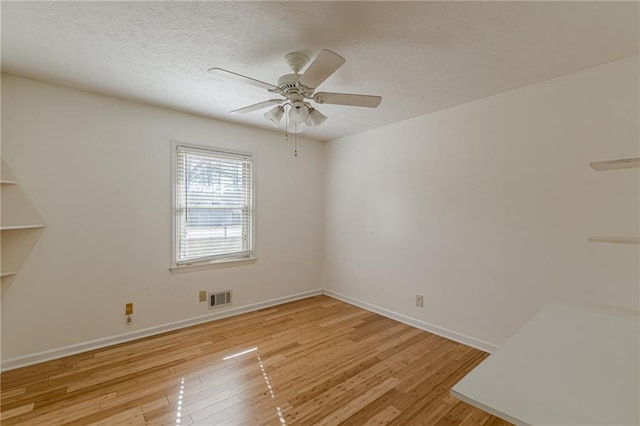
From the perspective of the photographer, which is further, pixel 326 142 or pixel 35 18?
pixel 326 142

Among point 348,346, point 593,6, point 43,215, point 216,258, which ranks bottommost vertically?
A: point 348,346

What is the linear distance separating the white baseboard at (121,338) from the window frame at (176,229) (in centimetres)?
59

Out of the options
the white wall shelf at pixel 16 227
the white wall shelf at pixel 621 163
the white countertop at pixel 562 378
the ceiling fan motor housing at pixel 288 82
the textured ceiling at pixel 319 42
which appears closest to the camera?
the white countertop at pixel 562 378

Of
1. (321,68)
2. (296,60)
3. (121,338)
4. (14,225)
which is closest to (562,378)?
(321,68)

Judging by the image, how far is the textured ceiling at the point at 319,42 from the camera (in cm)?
159

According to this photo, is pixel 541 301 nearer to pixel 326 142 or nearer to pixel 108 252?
pixel 326 142

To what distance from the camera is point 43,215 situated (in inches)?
99.7

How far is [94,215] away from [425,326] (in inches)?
143

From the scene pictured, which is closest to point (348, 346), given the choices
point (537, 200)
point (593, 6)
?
point (537, 200)

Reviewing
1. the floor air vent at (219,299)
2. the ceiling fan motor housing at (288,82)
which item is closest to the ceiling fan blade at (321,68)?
→ the ceiling fan motor housing at (288,82)

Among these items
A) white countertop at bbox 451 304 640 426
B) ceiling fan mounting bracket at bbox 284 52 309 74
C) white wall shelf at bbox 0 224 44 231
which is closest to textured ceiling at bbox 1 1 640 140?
ceiling fan mounting bracket at bbox 284 52 309 74

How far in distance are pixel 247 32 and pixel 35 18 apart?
121cm

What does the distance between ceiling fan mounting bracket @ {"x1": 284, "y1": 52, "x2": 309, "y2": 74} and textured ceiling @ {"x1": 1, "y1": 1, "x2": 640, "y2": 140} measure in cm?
4

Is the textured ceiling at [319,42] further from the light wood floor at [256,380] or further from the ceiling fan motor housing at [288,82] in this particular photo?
the light wood floor at [256,380]
